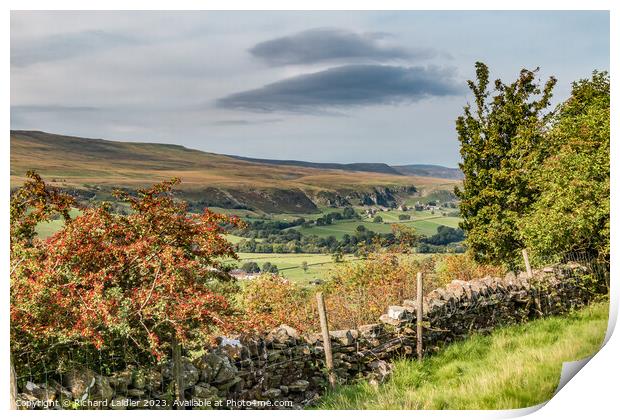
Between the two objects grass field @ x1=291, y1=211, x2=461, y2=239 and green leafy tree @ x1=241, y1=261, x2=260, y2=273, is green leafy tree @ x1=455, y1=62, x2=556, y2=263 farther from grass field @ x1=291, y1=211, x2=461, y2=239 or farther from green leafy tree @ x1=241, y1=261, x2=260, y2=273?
green leafy tree @ x1=241, y1=261, x2=260, y2=273

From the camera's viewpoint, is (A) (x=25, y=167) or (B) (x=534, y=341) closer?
(A) (x=25, y=167)

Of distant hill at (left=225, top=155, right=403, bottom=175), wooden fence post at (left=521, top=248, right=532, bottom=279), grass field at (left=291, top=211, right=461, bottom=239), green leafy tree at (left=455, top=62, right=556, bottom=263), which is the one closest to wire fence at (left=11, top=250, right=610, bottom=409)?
grass field at (left=291, top=211, right=461, bottom=239)

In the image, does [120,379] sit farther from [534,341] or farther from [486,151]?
[486,151]

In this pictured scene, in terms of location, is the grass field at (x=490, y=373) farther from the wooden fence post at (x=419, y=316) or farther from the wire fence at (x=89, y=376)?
the wire fence at (x=89, y=376)

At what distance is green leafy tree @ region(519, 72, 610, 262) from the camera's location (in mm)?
7922

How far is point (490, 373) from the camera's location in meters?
7.41

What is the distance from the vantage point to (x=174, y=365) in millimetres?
6980

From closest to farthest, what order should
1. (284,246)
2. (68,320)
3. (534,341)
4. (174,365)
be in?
(68,320) < (174,365) < (284,246) < (534,341)

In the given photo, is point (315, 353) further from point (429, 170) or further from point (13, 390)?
point (13, 390)

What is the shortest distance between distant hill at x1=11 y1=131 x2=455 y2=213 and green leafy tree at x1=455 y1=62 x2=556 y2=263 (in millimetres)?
1471

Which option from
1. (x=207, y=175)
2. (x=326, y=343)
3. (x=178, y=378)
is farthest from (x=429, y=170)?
(x=178, y=378)

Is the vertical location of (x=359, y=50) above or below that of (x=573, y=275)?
above
